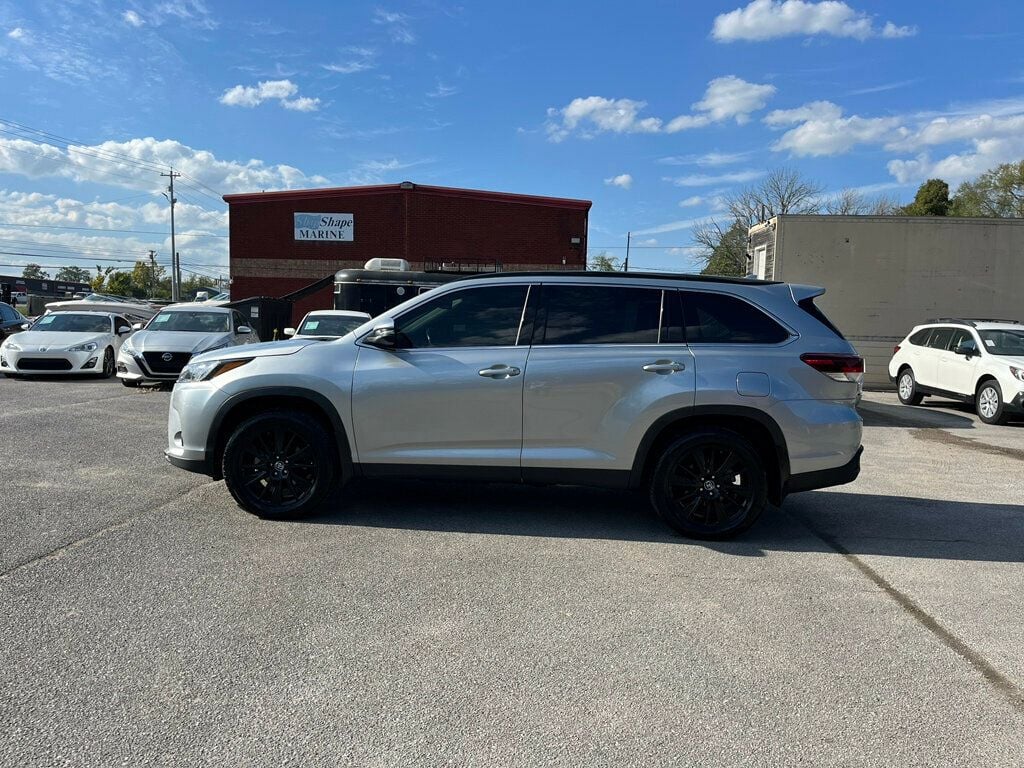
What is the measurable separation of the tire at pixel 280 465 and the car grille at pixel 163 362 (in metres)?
8.50

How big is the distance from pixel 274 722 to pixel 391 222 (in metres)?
30.2

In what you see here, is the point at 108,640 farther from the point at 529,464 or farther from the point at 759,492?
the point at 759,492

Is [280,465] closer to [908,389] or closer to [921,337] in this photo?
[908,389]

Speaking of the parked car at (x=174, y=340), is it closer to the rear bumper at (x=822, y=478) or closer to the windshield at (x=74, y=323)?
the windshield at (x=74, y=323)

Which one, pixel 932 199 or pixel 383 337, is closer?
pixel 383 337

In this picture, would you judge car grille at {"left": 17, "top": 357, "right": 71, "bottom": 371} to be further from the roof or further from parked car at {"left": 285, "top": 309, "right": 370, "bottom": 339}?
the roof

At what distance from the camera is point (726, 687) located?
3.05 meters

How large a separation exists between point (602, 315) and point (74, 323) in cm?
1404

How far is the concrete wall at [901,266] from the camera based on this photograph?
14.9 meters

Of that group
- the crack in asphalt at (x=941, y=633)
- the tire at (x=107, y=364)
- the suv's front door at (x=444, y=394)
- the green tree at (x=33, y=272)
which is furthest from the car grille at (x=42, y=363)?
the green tree at (x=33, y=272)

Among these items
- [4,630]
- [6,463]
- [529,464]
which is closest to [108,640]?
[4,630]

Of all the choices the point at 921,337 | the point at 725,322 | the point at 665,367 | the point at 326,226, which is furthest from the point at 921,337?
the point at 326,226

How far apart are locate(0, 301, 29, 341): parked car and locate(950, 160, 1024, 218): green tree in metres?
50.4

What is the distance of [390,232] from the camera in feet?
103
